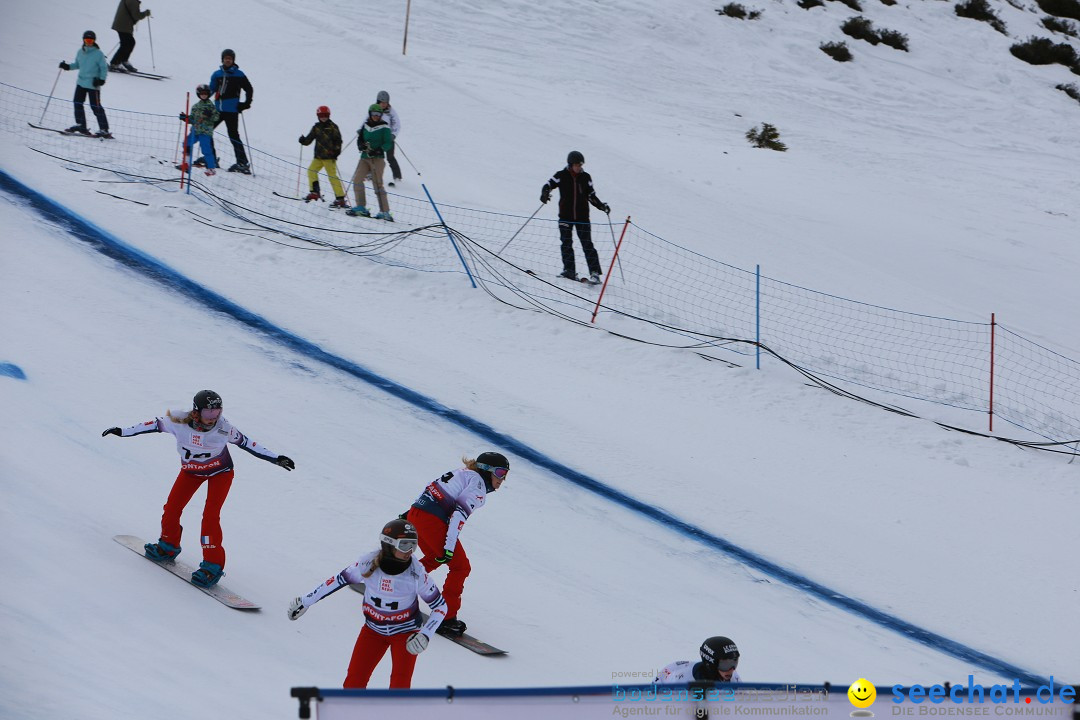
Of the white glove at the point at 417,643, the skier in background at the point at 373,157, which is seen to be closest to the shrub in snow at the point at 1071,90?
the skier in background at the point at 373,157

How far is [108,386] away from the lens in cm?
1073

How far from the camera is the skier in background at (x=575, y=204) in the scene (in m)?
14.2

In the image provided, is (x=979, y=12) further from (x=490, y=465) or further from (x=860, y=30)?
(x=490, y=465)

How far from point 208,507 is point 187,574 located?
582 millimetres

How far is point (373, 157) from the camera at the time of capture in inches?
615

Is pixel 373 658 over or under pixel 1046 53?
under

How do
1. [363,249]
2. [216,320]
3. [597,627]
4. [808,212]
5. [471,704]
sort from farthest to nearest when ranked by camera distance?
[808,212], [363,249], [216,320], [597,627], [471,704]

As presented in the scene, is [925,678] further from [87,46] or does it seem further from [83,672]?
[87,46]

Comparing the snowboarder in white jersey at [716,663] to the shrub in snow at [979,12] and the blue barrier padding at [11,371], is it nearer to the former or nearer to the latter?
the blue barrier padding at [11,371]

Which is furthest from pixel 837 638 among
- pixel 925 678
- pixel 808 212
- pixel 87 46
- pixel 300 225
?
pixel 87 46

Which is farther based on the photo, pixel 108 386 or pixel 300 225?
pixel 300 225

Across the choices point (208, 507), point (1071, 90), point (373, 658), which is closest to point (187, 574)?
point (208, 507)

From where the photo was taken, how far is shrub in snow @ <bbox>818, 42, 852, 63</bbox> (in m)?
27.5

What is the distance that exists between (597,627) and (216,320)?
20.5 feet
